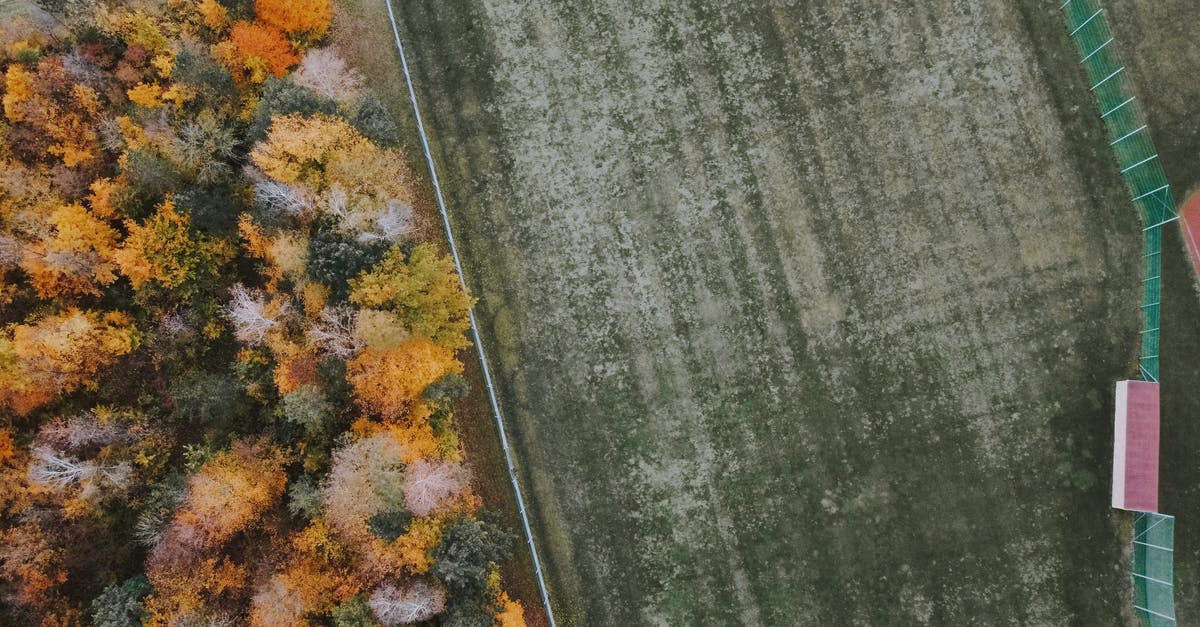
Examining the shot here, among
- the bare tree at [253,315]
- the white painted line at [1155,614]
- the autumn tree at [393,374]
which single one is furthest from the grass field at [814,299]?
the bare tree at [253,315]

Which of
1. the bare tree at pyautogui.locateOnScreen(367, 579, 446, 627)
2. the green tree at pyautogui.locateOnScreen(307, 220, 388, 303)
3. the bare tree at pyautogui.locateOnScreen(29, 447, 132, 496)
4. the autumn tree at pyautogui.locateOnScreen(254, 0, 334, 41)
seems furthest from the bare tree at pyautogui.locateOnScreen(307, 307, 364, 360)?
the autumn tree at pyautogui.locateOnScreen(254, 0, 334, 41)

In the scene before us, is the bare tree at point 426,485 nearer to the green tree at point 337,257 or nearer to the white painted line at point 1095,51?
the green tree at point 337,257

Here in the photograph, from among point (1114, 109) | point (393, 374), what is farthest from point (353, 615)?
point (1114, 109)

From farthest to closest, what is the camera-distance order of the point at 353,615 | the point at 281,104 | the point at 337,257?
the point at 281,104, the point at 337,257, the point at 353,615

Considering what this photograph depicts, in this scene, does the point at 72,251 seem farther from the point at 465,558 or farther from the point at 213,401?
→ the point at 465,558

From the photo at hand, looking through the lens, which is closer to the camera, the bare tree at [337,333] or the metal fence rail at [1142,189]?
the bare tree at [337,333]

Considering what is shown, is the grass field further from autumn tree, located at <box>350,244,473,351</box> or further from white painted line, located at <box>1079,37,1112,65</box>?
autumn tree, located at <box>350,244,473,351</box>
